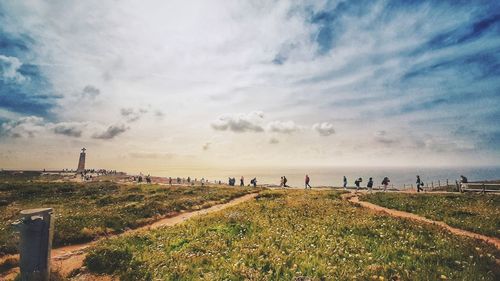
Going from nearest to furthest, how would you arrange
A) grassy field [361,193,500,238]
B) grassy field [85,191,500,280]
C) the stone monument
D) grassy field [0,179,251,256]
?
grassy field [85,191,500,280], grassy field [361,193,500,238], grassy field [0,179,251,256], the stone monument

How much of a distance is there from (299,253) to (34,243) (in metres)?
8.87

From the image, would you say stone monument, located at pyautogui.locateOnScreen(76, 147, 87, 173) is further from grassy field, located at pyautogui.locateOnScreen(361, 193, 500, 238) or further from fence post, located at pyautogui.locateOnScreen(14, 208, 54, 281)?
fence post, located at pyautogui.locateOnScreen(14, 208, 54, 281)

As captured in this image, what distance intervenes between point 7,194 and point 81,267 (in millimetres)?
35945

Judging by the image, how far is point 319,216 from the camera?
20.7 metres

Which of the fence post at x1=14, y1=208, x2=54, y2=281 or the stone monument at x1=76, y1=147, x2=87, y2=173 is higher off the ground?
the stone monument at x1=76, y1=147, x2=87, y2=173

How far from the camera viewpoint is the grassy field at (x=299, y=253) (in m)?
9.97

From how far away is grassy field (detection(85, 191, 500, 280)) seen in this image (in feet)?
32.7

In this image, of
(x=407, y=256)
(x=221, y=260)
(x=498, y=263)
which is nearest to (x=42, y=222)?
(x=221, y=260)

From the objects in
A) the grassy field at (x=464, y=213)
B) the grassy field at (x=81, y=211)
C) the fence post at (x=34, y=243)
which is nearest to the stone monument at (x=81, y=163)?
the grassy field at (x=81, y=211)

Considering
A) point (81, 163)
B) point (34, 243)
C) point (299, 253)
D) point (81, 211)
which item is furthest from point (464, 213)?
point (81, 163)

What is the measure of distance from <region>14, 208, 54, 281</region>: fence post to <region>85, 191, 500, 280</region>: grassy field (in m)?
2.53

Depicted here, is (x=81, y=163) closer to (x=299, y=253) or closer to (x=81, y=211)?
(x=81, y=211)

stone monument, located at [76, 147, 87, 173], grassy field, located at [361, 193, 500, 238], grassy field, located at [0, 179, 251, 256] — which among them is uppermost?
stone monument, located at [76, 147, 87, 173]

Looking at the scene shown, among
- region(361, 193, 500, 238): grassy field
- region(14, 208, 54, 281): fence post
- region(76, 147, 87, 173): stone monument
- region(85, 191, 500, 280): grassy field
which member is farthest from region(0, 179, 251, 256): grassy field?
region(76, 147, 87, 173): stone monument
